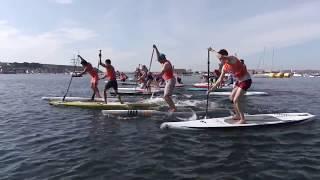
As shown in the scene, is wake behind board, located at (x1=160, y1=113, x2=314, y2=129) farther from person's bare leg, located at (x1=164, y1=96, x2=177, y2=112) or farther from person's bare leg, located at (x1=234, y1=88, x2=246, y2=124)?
person's bare leg, located at (x1=164, y1=96, x2=177, y2=112)

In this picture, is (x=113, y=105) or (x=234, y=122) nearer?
(x=234, y=122)

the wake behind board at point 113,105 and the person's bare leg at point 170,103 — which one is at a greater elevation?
the person's bare leg at point 170,103

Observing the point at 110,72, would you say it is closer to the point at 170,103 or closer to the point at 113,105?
the point at 113,105

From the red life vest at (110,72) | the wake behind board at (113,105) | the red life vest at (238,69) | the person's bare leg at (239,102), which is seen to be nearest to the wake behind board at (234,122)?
the person's bare leg at (239,102)

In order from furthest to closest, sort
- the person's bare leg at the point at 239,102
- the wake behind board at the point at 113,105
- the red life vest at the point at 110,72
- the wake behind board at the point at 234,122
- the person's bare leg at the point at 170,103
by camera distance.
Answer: the red life vest at the point at 110,72
the wake behind board at the point at 113,105
the person's bare leg at the point at 170,103
the wake behind board at the point at 234,122
the person's bare leg at the point at 239,102

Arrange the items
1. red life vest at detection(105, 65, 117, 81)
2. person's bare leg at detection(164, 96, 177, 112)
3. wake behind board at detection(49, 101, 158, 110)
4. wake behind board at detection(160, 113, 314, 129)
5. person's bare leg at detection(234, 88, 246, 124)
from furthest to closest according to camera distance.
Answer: red life vest at detection(105, 65, 117, 81)
wake behind board at detection(49, 101, 158, 110)
person's bare leg at detection(164, 96, 177, 112)
wake behind board at detection(160, 113, 314, 129)
person's bare leg at detection(234, 88, 246, 124)

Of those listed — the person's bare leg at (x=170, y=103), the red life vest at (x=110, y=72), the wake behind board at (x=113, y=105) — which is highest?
the red life vest at (x=110, y=72)

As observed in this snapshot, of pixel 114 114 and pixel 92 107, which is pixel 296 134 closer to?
pixel 114 114

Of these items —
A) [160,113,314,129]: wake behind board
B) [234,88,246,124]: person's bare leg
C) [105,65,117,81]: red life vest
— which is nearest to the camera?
[234,88,246,124]: person's bare leg

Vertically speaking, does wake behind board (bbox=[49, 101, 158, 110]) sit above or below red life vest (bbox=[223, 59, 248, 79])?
below

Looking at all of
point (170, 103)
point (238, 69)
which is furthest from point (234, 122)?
point (170, 103)

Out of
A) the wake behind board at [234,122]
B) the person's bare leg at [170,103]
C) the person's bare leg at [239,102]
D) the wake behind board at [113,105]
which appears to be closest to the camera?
the person's bare leg at [239,102]

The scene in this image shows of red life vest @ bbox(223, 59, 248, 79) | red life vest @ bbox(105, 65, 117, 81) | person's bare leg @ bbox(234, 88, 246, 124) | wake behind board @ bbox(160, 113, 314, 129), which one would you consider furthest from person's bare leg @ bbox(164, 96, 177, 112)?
red life vest @ bbox(105, 65, 117, 81)

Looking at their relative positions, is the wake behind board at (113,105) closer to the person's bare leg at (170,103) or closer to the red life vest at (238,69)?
the person's bare leg at (170,103)
